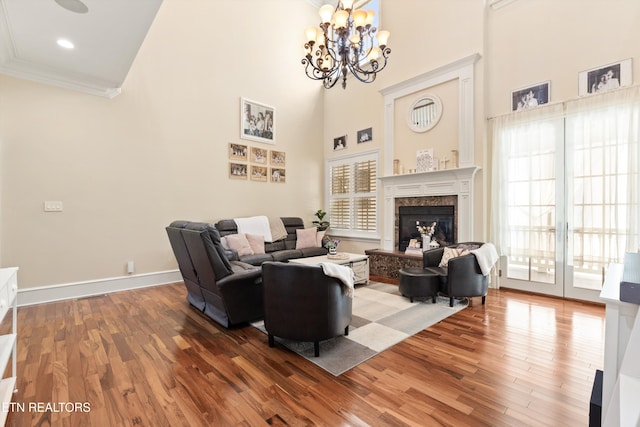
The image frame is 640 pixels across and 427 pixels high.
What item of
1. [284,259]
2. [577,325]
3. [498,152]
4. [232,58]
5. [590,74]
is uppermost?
[232,58]

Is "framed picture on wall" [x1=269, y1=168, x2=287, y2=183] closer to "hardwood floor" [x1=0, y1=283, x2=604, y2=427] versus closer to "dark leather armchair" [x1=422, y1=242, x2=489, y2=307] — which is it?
"hardwood floor" [x1=0, y1=283, x2=604, y2=427]

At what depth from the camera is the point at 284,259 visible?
520 centimetres

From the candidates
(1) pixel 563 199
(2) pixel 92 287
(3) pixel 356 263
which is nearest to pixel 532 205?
(1) pixel 563 199

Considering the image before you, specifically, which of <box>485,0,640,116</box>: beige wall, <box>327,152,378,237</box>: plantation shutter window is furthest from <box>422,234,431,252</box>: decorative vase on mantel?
<box>485,0,640,116</box>: beige wall

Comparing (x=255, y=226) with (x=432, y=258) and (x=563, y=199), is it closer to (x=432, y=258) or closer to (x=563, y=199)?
(x=432, y=258)

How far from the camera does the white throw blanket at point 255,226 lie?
5395 mm

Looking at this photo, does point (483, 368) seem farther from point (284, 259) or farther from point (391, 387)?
point (284, 259)

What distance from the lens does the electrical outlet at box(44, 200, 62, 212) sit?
393 centimetres

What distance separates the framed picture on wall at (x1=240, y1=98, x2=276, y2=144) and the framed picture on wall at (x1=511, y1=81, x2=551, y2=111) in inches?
174

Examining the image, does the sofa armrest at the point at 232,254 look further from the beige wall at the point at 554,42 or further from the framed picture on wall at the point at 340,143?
the beige wall at the point at 554,42

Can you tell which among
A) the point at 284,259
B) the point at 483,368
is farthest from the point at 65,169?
the point at 483,368

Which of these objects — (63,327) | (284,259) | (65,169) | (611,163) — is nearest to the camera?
(63,327)

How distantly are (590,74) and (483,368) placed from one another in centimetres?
403

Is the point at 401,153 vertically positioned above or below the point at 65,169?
above
